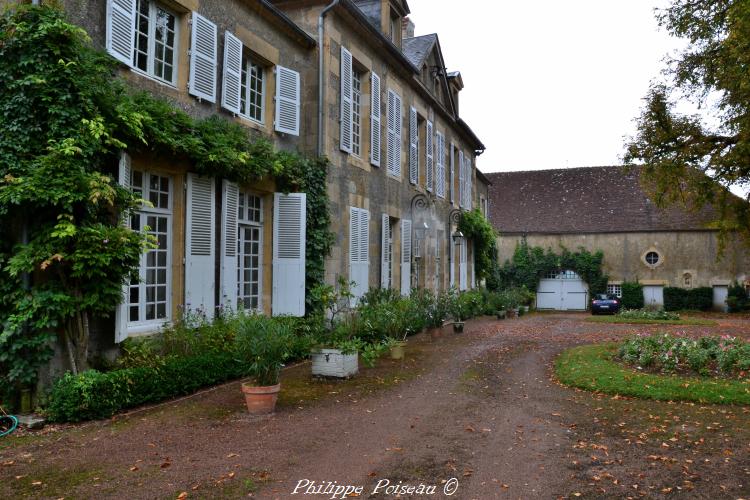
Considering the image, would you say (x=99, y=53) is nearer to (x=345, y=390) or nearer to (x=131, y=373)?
(x=131, y=373)

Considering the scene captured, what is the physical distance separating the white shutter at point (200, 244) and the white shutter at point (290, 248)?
5.85ft

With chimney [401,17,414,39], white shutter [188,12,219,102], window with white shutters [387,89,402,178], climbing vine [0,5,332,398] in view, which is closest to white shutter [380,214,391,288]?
window with white shutters [387,89,402,178]

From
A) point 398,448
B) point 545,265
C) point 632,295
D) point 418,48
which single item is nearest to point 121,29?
point 398,448

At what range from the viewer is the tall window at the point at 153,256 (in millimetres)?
7367

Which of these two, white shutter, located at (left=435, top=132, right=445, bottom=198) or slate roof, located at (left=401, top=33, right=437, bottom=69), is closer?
slate roof, located at (left=401, top=33, right=437, bottom=69)

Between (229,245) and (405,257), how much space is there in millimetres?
7453

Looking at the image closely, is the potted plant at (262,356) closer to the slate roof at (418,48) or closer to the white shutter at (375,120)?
the white shutter at (375,120)

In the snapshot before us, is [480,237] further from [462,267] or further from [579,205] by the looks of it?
[579,205]

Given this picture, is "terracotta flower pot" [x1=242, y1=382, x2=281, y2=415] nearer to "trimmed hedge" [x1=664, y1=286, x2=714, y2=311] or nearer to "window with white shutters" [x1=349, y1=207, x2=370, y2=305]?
"window with white shutters" [x1=349, y1=207, x2=370, y2=305]

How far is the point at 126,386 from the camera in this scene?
20.3 feet

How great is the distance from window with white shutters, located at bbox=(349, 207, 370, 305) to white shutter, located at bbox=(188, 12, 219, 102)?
4369 mm

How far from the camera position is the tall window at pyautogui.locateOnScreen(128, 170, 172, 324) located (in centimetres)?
737

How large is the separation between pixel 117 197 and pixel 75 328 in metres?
1.49

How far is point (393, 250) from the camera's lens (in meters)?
15.1
